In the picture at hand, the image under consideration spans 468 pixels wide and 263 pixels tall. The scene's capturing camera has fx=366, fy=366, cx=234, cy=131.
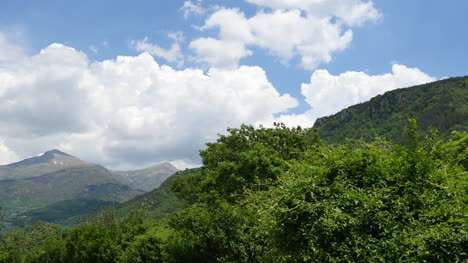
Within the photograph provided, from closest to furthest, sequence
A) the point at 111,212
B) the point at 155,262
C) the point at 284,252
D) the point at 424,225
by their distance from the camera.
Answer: the point at 424,225, the point at 284,252, the point at 155,262, the point at 111,212

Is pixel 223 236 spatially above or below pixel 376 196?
below

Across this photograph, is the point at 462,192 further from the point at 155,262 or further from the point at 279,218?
the point at 155,262

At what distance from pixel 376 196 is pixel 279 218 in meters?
2.28

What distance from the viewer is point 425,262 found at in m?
6.21

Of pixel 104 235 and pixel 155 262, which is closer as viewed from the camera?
pixel 155 262

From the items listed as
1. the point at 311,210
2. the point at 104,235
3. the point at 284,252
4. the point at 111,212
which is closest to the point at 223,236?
the point at 284,252

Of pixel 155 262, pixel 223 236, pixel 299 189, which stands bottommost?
pixel 155 262

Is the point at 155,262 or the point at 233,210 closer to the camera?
the point at 233,210

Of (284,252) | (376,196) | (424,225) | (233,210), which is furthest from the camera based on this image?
(233,210)

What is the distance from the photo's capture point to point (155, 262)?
3058cm

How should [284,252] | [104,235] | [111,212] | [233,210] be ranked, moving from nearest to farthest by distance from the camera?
[284,252] < [233,210] < [104,235] < [111,212]

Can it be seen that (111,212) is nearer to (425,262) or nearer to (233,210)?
(233,210)

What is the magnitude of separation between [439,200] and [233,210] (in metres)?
13.9

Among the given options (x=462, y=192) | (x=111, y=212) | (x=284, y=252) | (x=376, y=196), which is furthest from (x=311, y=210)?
(x=111, y=212)
